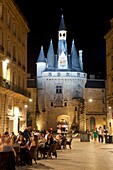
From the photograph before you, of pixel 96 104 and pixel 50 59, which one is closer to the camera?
pixel 50 59

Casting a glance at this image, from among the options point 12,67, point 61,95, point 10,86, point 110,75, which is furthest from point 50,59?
point 10,86

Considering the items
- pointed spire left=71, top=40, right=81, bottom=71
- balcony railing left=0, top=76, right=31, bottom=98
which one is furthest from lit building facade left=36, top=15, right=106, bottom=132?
balcony railing left=0, top=76, right=31, bottom=98

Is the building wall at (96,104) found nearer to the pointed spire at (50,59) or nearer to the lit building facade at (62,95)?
the lit building facade at (62,95)

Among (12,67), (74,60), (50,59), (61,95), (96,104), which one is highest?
(50,59)

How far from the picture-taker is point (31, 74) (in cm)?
8531

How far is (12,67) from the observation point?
129 ft

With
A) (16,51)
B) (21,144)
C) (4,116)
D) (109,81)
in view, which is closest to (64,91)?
(109,81)

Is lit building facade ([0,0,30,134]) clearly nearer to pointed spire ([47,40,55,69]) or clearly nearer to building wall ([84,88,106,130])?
pointed spire ([47,40,55,69])

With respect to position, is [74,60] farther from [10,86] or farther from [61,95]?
[10,86]

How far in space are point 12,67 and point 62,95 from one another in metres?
36.1

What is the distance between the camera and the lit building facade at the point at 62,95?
73188 millimetres

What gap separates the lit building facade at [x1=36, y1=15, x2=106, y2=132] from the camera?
73.2 m

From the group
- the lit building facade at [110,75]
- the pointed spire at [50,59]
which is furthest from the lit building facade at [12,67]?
the pointed spire at [50,59]

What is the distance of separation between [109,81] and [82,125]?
26.6m
